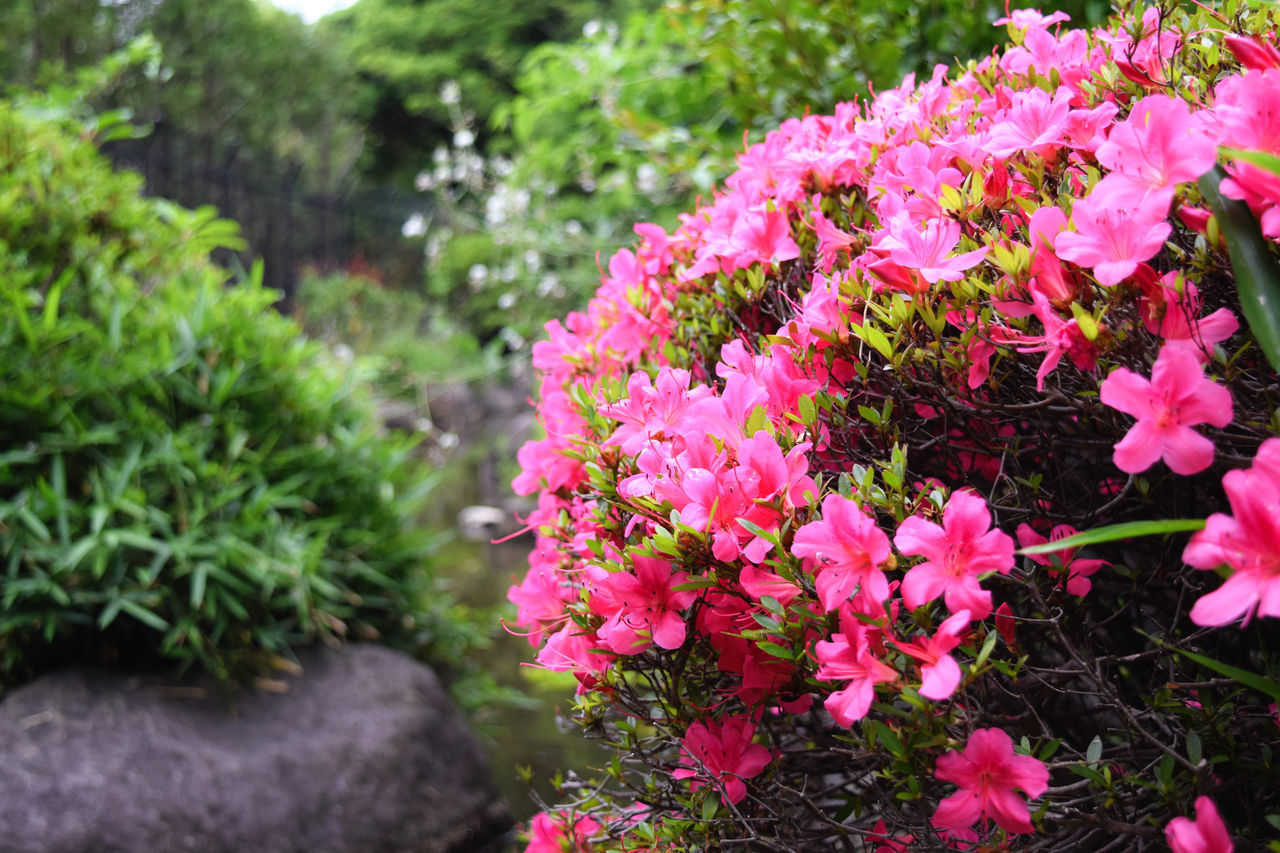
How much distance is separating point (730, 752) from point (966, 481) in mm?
435

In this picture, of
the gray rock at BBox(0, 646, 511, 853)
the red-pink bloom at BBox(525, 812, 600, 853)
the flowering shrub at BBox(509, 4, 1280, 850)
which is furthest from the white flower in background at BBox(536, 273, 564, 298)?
the red-pink bloom at BBox(525, 812, 600, 853)

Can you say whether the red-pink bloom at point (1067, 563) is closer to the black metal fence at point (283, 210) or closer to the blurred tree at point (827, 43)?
the blurred tree at point (827, 43)

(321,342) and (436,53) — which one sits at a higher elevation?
(436,53)

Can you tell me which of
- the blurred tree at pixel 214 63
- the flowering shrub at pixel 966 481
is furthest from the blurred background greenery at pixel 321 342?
the blurred tree at pixel 214 63

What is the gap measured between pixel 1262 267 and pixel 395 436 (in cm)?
311

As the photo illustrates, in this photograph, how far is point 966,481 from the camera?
99 centimetres

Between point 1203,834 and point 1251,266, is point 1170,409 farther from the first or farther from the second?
point 1203,834

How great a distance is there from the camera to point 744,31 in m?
2.28

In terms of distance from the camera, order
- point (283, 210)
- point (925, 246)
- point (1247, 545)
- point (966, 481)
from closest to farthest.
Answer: point (1247, 545), point (925, 246), point (966, 481), point (283, 210)

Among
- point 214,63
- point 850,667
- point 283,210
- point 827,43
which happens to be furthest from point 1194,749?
point 214,63

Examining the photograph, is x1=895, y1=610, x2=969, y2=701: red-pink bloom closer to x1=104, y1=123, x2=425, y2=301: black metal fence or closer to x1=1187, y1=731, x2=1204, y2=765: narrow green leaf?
x1=1187, y1=731, x2=1204, y2=765: narrow green leaf

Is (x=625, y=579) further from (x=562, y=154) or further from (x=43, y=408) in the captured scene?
(x=562, y=154)

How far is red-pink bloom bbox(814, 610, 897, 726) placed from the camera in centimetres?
69

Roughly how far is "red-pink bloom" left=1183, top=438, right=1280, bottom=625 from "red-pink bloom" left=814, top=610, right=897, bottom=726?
0.24m
